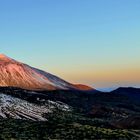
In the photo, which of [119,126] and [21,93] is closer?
[119,126]

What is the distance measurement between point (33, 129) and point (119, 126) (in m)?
25.9

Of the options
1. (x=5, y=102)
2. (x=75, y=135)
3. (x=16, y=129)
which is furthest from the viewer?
(x=5, y=102)

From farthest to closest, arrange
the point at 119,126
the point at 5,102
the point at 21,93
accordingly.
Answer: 1. the point at 21,93
2. the point at 5,102
3. the point at 119,126

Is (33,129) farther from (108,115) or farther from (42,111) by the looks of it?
(108,115)

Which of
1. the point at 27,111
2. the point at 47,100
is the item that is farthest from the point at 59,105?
the point at 27,111

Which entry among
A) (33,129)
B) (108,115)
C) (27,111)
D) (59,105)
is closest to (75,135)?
(33,129)

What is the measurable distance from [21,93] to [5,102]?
4301cm

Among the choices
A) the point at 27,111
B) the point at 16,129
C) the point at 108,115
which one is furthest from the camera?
the point at 108,115

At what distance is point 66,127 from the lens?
86750mm

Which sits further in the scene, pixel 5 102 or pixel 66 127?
pixel 5 102

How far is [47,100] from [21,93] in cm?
1608

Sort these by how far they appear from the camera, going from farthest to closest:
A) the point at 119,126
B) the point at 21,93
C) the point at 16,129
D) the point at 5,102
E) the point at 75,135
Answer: the point at 21,93 < the point at 5,102 < the point at 119,126 < the point at 16,129 < the point at 75,135

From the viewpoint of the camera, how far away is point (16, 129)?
8544 cm

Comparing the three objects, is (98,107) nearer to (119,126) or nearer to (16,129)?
(119,126)
